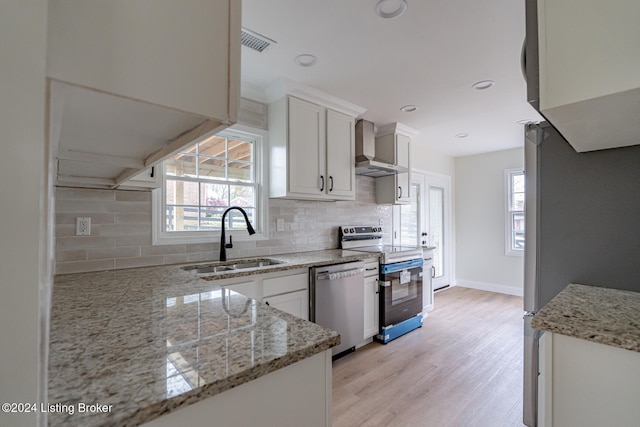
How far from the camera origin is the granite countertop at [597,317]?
0.87m

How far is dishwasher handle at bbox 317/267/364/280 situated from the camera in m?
2.51

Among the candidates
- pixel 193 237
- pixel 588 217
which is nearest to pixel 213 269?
pixel 193 237

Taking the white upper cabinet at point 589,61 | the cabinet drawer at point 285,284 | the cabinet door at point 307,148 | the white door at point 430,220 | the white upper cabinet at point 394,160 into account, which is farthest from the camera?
the white door at point 430,220

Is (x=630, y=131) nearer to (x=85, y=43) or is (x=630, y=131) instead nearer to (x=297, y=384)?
(x=297, y=384)

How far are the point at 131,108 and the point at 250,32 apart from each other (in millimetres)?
1605

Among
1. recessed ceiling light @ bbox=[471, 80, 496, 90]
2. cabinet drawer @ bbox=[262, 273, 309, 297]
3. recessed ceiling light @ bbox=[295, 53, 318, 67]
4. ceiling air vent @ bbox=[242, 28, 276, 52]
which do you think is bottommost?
cabinet drawer @ bbox=[262, 273, 309, 297]

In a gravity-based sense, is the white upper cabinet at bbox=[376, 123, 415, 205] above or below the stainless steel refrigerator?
above

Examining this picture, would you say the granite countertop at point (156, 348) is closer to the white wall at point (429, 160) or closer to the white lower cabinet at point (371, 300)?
the white lower cabinet at point (371, 300)

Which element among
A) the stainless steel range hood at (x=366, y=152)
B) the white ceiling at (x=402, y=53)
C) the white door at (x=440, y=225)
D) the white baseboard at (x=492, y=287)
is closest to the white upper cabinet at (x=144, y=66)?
the white ceiling at (x=402, y=53)

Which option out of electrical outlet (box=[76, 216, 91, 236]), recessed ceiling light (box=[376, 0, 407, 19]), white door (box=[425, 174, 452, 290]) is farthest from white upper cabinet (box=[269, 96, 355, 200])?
white door (box=[425, 174, 452, 290])

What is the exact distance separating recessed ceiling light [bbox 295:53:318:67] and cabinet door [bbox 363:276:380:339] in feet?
6.61

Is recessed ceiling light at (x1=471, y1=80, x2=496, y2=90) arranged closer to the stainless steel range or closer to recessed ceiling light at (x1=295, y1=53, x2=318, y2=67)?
recessed ceiling light at (x1=295, y1=53, x2=318, y2=67)

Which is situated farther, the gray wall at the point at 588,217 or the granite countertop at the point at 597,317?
the gray wall at the point at 588,217

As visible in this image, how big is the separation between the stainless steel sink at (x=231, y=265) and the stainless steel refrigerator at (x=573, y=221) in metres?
1.81
